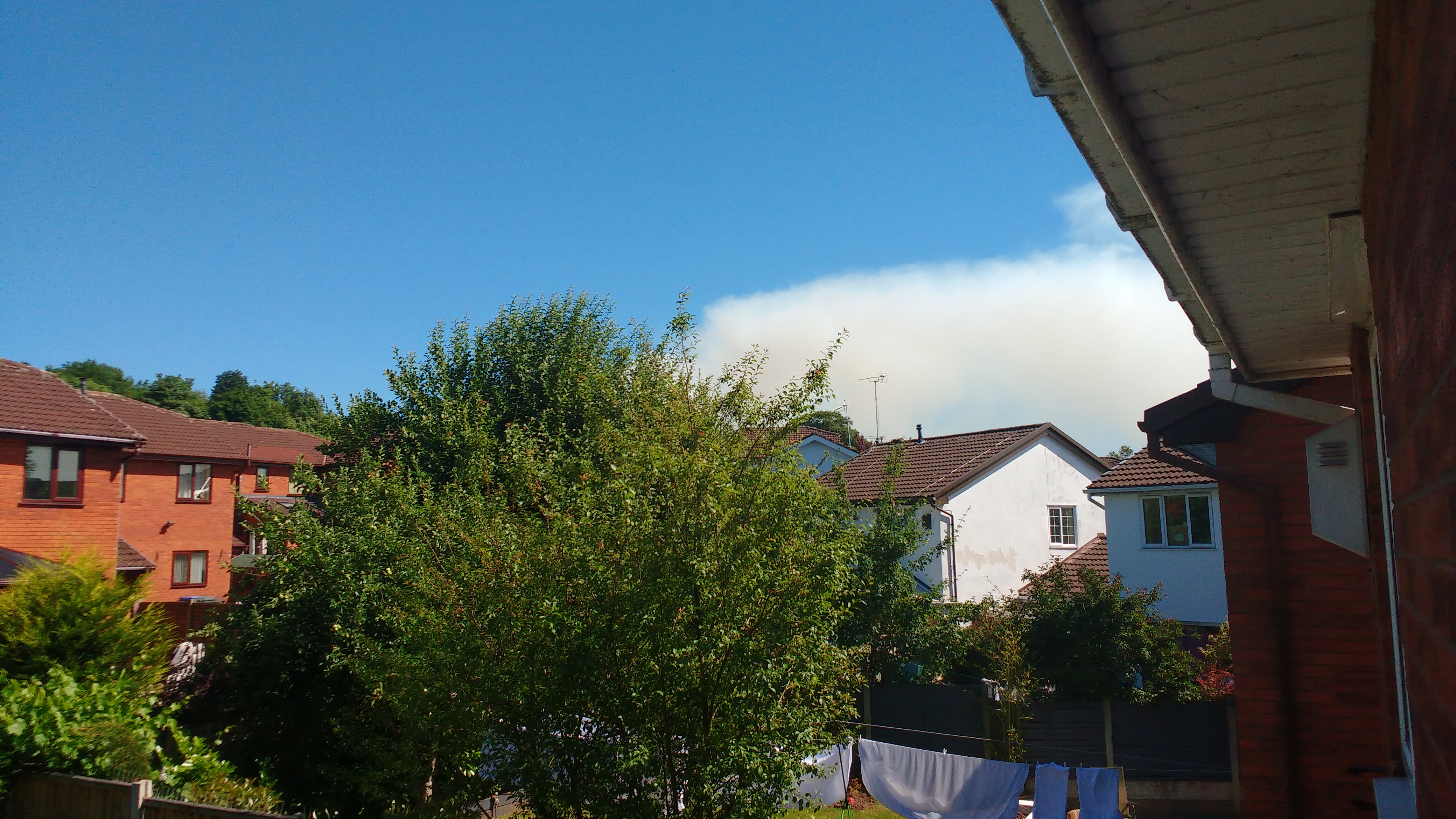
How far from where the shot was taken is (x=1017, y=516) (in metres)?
27.1

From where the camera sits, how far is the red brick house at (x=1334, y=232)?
1.22 metres

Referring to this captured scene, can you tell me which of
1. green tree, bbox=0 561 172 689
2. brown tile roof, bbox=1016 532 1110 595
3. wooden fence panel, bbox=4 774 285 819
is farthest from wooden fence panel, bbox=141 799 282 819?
brown tile roof, bbox=1016 532 1110 595

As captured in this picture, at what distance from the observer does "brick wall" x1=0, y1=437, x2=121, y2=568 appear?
19.5m

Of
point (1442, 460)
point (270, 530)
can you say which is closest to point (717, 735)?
point (1442, 460)

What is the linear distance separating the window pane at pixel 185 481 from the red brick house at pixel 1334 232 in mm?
33163

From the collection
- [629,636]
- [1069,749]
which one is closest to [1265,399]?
[629,636]

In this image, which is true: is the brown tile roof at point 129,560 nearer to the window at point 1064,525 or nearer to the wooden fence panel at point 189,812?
the wooden fence panel at point 189,812

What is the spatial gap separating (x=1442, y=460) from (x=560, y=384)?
53.6 ft

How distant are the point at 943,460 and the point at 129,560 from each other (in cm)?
2350

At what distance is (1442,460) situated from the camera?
1145 mm

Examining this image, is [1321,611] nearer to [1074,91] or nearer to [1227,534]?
[1227,534]

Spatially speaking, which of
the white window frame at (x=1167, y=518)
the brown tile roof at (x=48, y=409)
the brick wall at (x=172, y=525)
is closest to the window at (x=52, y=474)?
the brown tile roof at (x=48, y=409)


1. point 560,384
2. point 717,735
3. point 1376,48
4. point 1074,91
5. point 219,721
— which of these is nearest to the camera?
point 1376,48

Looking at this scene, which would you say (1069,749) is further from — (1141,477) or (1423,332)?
(1423,332)
